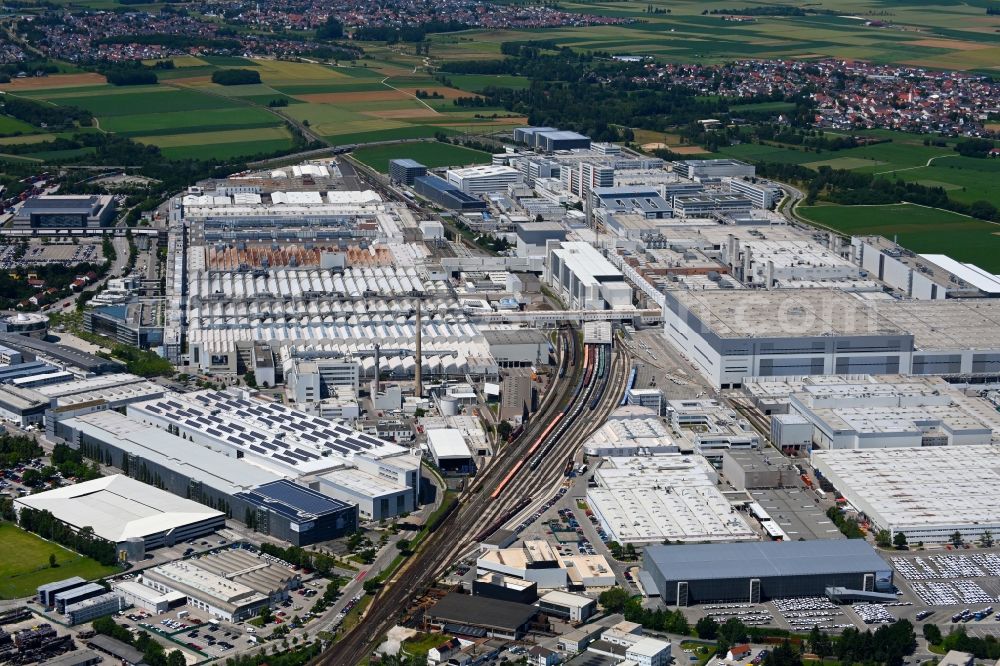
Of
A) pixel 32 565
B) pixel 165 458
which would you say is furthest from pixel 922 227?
pixel 32 565

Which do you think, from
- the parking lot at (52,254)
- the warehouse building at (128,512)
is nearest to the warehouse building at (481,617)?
the warehouse building at (128,512)

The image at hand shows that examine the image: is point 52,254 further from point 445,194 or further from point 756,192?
point 756,192

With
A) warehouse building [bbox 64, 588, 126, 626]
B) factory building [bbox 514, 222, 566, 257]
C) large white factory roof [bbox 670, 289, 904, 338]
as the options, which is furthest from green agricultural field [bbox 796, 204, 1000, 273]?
warehouse building [bbox 64, 588, 126, 626]

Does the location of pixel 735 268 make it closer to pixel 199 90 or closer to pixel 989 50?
pixel 199 90

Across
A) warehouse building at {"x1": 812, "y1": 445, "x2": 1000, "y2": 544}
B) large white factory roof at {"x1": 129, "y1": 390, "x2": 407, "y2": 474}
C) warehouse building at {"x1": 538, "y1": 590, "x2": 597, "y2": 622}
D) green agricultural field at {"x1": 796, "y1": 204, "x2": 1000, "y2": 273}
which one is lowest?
warehouse building at {"x1": 538, "y1": 590, "x2": 597, "y2": 622}

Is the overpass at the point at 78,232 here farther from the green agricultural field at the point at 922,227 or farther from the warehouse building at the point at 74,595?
the warehouse building at the point at 74,595

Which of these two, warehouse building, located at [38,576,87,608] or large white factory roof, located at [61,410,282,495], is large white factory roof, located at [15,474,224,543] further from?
warehouse building, located at [38,576,87,608]

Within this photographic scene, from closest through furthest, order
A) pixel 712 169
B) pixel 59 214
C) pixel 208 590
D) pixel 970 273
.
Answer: pixel 208 590 → pixel 970 273 → pixel 59 214 → pixel 712 169
